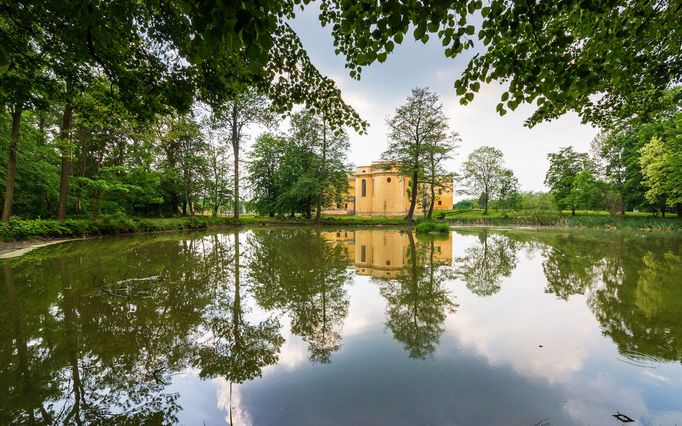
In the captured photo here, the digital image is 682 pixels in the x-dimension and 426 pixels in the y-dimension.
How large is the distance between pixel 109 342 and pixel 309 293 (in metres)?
2.79

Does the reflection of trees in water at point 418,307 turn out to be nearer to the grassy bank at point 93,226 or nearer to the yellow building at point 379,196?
the grassy bank at point 93,226

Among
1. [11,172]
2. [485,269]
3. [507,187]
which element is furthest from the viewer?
[507,187]

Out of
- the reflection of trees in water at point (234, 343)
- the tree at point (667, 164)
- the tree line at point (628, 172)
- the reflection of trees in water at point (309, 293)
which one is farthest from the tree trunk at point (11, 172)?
the tree at point (667, 164)

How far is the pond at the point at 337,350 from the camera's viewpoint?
6.71 ft

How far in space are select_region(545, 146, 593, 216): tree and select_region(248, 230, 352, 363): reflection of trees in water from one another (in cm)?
4285

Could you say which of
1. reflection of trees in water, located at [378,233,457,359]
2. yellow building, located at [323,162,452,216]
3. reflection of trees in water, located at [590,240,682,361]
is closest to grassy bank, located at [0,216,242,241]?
reflection of trees in water, located at [378,233,457,359]

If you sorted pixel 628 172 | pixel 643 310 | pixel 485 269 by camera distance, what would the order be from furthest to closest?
pixel 628 172 < pixel 485 269 < pixel 643 310

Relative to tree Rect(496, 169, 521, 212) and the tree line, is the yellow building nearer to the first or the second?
tree Rect(496, 169, 521, 212)

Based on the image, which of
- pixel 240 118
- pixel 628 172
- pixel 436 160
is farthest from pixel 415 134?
pixel 628 172

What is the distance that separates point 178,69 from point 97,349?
4.31 m

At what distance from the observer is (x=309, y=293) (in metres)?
4.99

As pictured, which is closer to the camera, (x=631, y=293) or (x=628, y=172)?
(x=631, y=293)

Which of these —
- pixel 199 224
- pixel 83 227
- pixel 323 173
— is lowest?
pixel 199 224

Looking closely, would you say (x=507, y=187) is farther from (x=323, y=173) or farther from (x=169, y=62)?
(x=169, y=62)
